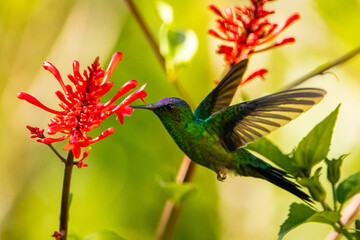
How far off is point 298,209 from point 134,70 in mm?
2422

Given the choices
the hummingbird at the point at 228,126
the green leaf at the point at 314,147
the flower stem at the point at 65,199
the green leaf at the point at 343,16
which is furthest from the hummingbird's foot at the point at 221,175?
the green leaf at the point at 343,16

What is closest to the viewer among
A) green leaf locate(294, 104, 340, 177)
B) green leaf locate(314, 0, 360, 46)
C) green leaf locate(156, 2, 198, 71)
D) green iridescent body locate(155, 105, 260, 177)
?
green leaf locate(294, 104, 340, 177)

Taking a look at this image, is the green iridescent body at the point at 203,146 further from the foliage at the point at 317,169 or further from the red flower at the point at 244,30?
the red flower at the point at 244,30

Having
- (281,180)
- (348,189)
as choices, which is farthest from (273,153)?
(348,189)

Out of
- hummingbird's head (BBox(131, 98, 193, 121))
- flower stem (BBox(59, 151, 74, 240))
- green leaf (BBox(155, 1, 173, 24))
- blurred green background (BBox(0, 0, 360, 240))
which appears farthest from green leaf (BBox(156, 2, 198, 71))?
blurred green background (BBox(0, 0, 360, 240))

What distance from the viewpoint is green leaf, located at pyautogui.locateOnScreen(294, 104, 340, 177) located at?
132 centimetres

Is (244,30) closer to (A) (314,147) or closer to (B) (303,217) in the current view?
(A) (314,147)

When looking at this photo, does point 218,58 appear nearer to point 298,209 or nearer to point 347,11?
point 347,11

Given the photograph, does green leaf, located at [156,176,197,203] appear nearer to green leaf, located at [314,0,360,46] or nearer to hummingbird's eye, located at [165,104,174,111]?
hummingbird's eye, located at [165,104,174,111]

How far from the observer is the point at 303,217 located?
1205 millimetres

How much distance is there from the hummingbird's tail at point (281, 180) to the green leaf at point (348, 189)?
9cm

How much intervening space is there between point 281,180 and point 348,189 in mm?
200

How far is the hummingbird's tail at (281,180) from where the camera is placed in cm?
137

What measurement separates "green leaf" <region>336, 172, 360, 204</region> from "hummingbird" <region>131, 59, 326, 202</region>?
99mm
